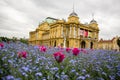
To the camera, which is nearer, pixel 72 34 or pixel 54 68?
pixel 54 68

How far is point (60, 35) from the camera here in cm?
5678

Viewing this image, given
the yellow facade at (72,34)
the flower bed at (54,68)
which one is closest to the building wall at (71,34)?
the yellow facade at (72,34)

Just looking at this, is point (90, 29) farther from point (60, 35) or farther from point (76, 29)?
point (60, 35)

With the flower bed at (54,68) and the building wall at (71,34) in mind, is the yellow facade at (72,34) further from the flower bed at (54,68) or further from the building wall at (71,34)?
the flower bed at (54,68)

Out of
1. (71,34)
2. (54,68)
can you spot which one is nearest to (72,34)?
(71,34)

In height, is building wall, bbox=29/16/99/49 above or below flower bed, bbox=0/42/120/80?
above

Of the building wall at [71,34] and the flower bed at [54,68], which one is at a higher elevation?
the building wall at [71,34]

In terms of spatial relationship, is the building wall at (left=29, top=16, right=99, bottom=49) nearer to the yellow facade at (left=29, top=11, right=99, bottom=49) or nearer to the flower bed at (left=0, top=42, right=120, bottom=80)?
the yellow facade at (left=29, top=11, right=99, bottom=49)

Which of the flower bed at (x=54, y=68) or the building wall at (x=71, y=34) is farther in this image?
the building wall at (x=71, y=34)

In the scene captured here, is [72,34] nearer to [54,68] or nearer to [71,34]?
[71,34]

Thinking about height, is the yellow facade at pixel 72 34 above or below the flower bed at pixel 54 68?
above

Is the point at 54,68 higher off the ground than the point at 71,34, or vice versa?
the point at 71,34

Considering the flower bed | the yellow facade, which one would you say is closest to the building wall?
the yellow facade

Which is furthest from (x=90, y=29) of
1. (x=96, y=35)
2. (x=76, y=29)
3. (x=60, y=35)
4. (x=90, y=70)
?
(x=90, y=70)
